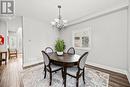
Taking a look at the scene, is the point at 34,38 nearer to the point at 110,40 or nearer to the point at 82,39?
the point at 82,39

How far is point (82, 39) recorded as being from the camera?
15.9ft

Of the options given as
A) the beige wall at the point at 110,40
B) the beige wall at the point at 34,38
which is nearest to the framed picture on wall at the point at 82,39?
the beige wall at the point at 110,40

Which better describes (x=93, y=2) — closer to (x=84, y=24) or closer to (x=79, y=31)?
(x=84, y=24)

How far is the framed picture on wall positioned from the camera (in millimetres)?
4488

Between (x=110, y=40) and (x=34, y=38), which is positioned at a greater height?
(x=34, y=38)

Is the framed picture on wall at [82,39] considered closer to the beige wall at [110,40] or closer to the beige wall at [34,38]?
the beige wall at [110,40]

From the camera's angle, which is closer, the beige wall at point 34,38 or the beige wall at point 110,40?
the beige wall at point 110,40

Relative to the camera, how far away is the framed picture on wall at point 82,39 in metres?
4.49

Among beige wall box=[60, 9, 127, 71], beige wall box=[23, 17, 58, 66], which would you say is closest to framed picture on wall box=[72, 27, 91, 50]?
beige wall box=[60, 9, 127, 71]

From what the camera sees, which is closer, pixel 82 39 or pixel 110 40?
pixel 110 40

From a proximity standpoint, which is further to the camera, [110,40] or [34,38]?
[34,38]

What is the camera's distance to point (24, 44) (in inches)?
175

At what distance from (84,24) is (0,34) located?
5337mm

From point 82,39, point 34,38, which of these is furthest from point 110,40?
point 34,38
